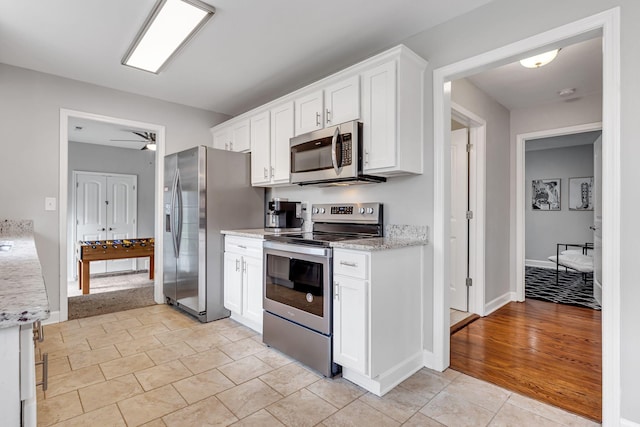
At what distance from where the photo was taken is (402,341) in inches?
90.2

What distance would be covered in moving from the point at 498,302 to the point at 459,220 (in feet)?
3.68

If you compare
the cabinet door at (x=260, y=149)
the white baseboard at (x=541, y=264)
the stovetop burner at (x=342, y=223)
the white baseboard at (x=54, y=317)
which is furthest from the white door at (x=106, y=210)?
the white baseboard at (x=541, y=264)

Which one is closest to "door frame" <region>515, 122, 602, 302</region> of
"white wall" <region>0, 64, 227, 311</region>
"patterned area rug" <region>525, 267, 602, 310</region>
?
"patterned area rug" <region>525, 267, 602, 310</region>

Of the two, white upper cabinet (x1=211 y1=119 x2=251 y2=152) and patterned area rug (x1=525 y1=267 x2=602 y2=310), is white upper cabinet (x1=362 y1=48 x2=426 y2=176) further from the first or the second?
patterned area rug (x1=525 y1=267 x2=602 y2=310)

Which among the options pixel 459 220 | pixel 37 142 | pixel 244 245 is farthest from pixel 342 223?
→ pixel 37 142

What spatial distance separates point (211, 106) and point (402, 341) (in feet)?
12.1

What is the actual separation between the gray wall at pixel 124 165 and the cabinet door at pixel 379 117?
209 inches

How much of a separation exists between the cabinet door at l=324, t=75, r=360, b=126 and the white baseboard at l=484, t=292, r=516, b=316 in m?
2.65

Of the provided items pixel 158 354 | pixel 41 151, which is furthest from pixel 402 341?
pixel 41 151

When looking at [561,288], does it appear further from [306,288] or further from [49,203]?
[49,203]

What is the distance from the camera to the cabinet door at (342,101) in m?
2.52

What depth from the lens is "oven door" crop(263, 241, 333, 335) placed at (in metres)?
2.27

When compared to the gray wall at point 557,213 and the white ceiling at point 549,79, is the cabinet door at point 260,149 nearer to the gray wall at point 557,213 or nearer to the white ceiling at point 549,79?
the white ceiling at point 549,79

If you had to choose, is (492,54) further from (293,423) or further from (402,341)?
(293,423)
